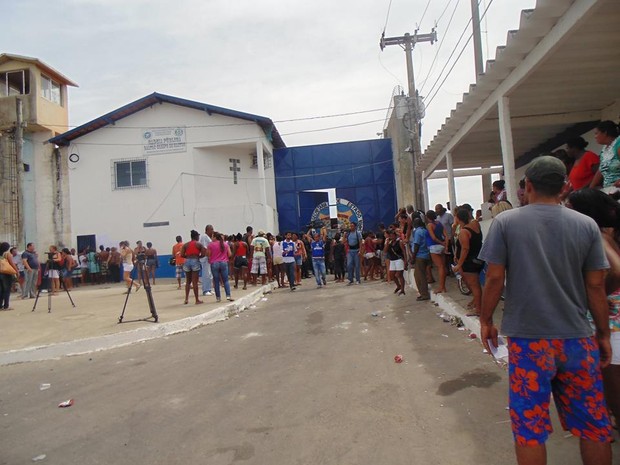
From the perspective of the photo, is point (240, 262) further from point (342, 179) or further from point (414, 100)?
point (342, 179)

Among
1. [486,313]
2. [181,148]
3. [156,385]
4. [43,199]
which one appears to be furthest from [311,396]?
[43,199]

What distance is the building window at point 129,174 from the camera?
72.8 ft

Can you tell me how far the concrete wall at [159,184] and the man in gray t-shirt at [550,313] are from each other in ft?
63.4

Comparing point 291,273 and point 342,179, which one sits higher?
point 342,179

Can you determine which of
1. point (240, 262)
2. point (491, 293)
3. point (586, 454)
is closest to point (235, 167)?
point (240, 262)

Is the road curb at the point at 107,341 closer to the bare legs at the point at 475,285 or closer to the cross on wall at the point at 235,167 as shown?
the bare legs at the point at 475,285

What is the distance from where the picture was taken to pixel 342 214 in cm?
2522

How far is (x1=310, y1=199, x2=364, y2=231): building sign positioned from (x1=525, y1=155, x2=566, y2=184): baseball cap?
2228 cm

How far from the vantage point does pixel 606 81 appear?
7543mm

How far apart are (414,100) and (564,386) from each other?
52.4 feet

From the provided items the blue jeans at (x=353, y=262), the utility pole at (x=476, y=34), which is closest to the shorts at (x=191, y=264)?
the blue jeans at (x=353, y=262)

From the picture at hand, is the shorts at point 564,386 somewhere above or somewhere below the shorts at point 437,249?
below

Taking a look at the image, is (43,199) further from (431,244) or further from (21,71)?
(431,244)

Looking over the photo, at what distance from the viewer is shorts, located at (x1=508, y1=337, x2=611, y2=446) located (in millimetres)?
2324
